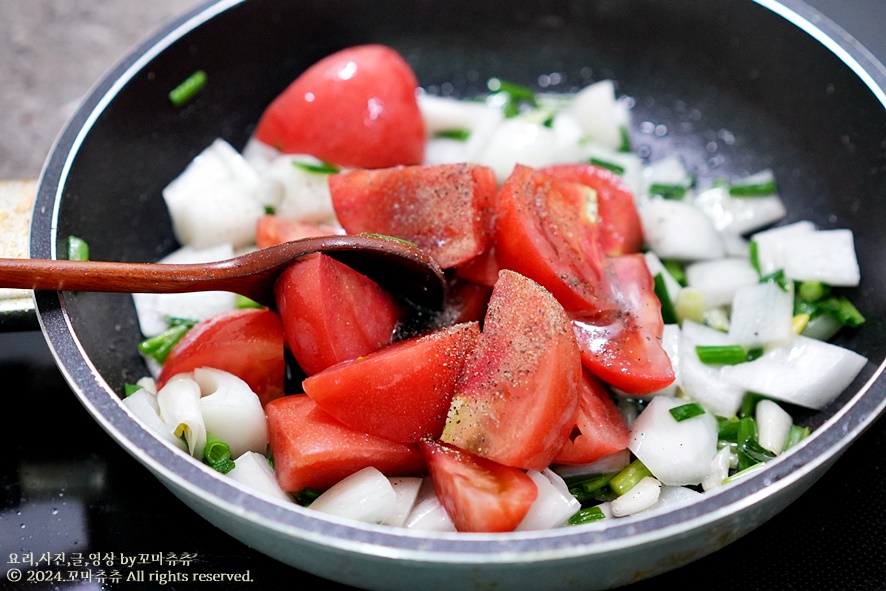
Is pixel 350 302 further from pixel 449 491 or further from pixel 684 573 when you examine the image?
pixel 684 573

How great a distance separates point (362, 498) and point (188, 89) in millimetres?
1041

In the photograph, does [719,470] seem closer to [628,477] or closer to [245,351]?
[628,477]

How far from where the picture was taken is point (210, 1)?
5.82ft

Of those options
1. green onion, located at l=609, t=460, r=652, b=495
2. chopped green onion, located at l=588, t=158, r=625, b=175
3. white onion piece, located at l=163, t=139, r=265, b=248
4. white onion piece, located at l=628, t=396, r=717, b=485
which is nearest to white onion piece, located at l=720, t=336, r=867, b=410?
white onion piece, located at l=628, t=396, r=717, b=485

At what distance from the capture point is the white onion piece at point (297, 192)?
5.64 feet

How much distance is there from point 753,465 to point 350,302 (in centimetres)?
74

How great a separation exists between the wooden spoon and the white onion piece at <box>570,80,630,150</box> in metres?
0.75

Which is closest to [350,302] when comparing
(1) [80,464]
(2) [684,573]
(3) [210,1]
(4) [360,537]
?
(4) [360,537]

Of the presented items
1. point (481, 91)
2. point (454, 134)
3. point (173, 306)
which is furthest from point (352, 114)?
point (173, 306)

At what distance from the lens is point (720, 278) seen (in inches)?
64.2

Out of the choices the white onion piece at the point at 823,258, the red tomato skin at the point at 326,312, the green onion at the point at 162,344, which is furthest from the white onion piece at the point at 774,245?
the green onion at the point at 162,344

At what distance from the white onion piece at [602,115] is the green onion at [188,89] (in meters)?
0.88

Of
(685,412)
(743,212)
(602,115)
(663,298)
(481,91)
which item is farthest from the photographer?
(481,91)

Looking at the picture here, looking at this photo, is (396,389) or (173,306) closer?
(396,389)
